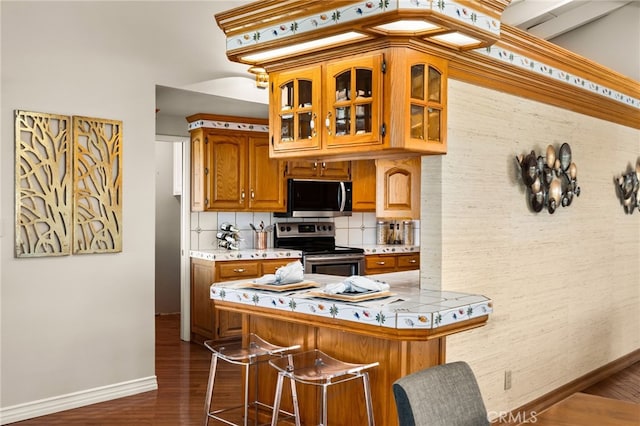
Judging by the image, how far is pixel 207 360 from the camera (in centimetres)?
568

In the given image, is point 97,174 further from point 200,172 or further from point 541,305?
point 541,305

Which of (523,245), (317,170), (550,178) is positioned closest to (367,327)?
(523,245)

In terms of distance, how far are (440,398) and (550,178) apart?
298 cm

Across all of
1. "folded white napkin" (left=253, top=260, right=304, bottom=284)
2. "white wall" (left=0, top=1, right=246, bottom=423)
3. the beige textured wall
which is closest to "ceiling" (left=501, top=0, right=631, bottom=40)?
the beige textured wall

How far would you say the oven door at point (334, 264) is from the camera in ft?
20.9

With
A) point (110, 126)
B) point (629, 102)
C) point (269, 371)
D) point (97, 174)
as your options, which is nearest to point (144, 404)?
point (269, 371)

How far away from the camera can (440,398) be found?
177 cm

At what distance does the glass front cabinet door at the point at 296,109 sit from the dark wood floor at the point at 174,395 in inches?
76.4

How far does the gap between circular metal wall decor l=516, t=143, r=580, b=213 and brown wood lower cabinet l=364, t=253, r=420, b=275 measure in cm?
277

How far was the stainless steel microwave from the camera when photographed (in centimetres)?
679

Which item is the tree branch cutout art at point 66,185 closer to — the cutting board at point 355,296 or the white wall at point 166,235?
the cutting board at point 355,296

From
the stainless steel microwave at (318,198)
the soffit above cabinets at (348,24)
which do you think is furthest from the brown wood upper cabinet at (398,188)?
→ the stainless steel microwave at (318,198)

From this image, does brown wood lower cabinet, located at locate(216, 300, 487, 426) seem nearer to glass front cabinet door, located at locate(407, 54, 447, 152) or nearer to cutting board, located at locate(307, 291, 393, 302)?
cutting board, located at locate(307, 291, 393, 302)

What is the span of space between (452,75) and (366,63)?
Result: 631 millimetres
